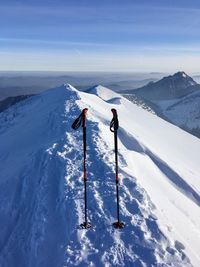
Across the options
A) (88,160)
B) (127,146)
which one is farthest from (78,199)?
(127,146)

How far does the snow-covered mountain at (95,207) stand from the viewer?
1571cm

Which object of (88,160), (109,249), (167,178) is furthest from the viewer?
(167,178)

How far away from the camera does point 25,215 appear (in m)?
19.4

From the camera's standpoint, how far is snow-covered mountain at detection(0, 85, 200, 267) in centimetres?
1571

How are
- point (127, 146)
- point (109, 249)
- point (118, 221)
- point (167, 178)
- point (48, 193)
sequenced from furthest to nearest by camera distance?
1. point (127, 146)
2. point (167, 178)
3. point (48, 193)
4. point (118, 221)
5. point (109, 249)

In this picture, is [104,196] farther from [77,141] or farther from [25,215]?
[77,141]

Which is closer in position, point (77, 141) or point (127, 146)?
point (77, 141)

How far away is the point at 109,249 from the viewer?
15742mm

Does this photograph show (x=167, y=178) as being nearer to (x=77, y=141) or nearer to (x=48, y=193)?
(x=77, y=141)

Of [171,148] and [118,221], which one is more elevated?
[118,221]

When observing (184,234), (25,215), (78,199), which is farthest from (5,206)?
(184,234)

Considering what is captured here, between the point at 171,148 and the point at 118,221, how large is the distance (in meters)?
23.1

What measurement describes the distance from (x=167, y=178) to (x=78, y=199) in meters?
9.23

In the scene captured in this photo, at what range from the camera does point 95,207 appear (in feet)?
60.2
